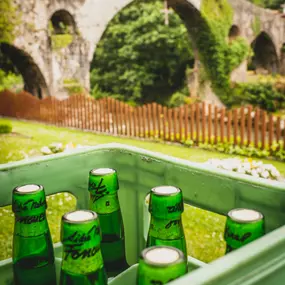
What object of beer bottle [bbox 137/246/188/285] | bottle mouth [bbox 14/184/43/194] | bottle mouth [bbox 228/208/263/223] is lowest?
beer bottle [bbox 137/246/188/285]

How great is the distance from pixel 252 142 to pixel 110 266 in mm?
7050

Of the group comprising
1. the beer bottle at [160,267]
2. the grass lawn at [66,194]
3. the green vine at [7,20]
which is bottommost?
the grass lawn at [66,194]

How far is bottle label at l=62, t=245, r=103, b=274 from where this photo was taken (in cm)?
80

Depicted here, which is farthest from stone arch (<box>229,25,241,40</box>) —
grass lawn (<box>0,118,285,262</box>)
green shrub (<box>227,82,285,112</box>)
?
grass lawn (<box>0,118,285,262</box>)

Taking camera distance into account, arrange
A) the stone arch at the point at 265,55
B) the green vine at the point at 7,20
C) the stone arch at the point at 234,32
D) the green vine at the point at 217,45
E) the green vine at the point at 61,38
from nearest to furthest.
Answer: the green vine at the point at 7,20 → the green vine at the point at 61,38 → the green vine at the point at 217,45 → the stone arch at the point at 234,32 → the stone arch at the point at 265,55

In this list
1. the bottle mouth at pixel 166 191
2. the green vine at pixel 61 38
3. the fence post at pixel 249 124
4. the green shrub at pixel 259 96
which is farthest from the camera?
the green shrub at pixel 259 96

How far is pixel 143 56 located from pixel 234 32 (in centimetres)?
430

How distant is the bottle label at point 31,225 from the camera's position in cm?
100

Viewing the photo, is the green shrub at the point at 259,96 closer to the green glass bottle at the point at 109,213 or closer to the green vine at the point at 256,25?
the green vine at the point at 256,25

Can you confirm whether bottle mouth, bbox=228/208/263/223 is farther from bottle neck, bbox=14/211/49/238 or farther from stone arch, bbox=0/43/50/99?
stone arch, bbox=0/43/50/99

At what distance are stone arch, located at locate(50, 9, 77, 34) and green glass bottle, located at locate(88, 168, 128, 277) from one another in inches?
503

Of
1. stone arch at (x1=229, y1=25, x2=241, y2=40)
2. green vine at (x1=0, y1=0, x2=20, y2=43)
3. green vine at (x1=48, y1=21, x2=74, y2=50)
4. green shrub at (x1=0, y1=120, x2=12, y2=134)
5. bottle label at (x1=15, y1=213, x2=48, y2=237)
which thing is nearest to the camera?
bottle label at (x1=15, y1=213, x2=48, y2=237)

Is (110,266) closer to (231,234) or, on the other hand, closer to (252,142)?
(231,234)

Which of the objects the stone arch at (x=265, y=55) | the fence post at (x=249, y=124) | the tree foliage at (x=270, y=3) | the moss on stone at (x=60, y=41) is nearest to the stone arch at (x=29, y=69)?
the moss on stone at (x=60, y=41)
